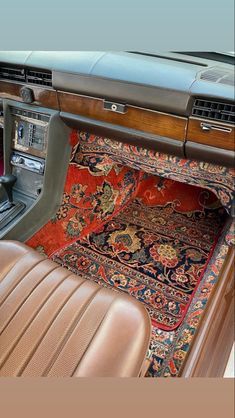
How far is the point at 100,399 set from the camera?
670 millimetres

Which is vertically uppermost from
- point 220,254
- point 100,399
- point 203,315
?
point 100,399

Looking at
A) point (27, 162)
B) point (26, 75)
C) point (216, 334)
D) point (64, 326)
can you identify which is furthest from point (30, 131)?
point (216, 334)

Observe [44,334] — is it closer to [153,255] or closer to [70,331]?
[70,331]

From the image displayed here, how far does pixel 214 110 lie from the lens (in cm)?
133

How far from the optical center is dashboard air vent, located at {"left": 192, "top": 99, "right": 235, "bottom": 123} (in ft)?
4.25

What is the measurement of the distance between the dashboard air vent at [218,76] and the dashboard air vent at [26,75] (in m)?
0.70

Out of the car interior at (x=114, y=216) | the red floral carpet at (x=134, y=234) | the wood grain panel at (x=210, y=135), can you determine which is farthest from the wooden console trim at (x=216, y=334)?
the wood grain panel at (x=210, y=135)

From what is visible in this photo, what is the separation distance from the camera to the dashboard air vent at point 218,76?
51.6 inches

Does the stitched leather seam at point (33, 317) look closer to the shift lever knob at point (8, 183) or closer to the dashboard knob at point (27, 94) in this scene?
the shift lever knob at point (8, 183)

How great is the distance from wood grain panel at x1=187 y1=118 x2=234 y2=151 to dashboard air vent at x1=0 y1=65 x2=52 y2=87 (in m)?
0.70

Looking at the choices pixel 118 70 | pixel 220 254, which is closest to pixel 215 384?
pixel 220 254

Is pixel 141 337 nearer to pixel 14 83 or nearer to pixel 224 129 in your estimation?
pixel 224 129

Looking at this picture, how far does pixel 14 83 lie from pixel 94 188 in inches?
26.0

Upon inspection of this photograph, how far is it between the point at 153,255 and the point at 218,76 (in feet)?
3.36
